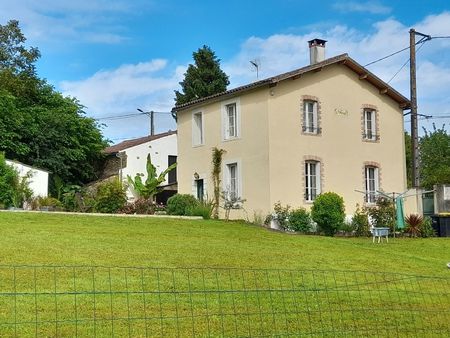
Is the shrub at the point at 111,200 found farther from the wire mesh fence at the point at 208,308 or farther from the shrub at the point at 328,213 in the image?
the wire mesh fence at the point at 208,308

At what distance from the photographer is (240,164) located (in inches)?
1040

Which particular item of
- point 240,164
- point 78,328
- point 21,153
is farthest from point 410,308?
point 21,153

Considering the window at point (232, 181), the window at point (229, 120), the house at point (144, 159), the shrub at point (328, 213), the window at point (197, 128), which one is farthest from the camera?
the house at point (144, 159)

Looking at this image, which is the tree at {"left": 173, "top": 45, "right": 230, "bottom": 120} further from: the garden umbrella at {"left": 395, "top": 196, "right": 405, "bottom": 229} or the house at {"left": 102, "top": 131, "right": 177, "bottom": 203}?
the garden umbrella at {"left": 395, "top": 196, "right": 405, "bottom": 229}

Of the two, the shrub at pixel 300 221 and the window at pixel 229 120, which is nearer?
the shrub at pixel 300 221

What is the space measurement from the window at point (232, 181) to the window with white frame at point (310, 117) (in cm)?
334

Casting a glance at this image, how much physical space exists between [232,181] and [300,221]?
420cm

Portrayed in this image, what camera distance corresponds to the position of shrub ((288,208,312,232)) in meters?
24.2

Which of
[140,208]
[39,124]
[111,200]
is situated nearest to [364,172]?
[140,208]

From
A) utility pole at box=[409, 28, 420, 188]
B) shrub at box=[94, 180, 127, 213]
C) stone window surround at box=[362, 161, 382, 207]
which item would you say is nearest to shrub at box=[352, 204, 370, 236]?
stone window surround at box=[362, 161, 382, 207]

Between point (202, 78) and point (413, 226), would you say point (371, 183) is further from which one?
point (202, 78)

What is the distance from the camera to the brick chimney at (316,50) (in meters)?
28.3

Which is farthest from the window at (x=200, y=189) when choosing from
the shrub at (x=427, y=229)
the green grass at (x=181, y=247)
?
the shrub at (x=427, y=229)

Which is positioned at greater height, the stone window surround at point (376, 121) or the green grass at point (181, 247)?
the stone window surround at point (376, 121)
